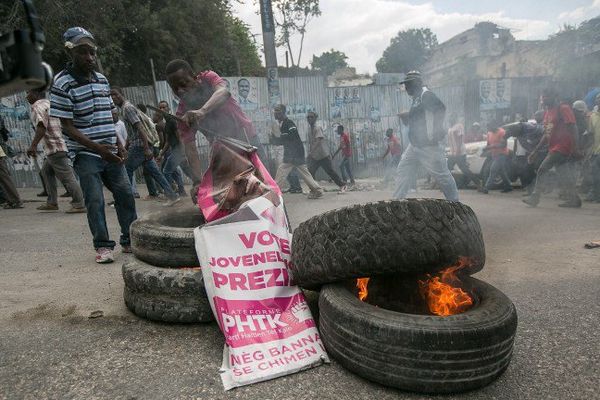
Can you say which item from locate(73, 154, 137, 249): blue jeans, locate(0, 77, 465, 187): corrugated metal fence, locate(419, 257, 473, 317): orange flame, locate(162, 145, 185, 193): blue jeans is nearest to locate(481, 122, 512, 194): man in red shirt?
locate(0, 77, 465, 187): corrugated metal fence

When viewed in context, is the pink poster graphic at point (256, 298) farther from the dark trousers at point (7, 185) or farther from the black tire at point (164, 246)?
the dark trousers at point (7, 185)

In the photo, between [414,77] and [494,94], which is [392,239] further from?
[494,94]

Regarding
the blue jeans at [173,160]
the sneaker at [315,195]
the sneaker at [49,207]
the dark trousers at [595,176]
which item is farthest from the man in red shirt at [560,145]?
the sneaker at [49,207]

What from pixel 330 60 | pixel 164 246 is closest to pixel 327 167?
pixel 164 246

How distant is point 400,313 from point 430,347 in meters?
0.21

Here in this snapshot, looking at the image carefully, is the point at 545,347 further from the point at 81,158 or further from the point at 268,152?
the point at 268,152

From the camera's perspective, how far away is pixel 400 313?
194 centimetres

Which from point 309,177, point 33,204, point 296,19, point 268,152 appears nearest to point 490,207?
point 309,177

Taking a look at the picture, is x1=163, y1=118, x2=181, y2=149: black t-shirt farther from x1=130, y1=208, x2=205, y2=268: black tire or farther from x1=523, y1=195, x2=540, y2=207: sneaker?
x1=523, y1=195, x2=540, y2=207: sneaker

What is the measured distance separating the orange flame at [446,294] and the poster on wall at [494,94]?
1608cm

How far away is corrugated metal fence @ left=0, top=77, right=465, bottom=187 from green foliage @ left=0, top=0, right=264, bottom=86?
244 centimetres

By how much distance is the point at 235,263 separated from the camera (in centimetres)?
243

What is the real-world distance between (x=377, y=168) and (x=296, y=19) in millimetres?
21744

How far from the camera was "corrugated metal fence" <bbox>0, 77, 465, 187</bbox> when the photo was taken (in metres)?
11.5
